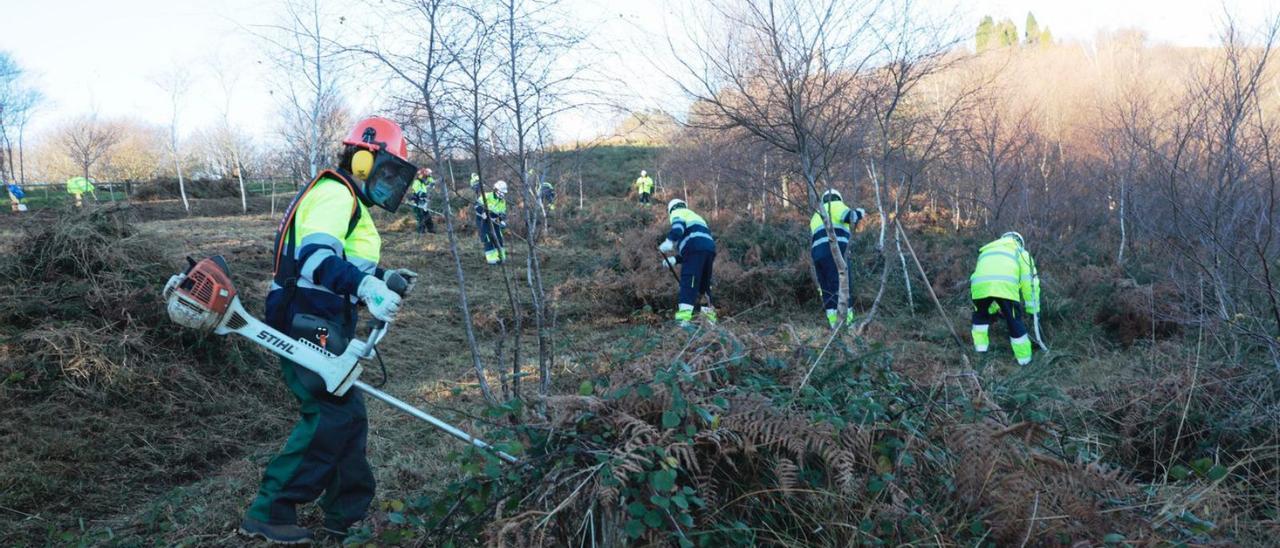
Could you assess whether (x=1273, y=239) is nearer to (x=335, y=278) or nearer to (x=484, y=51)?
(x=484, y=51)

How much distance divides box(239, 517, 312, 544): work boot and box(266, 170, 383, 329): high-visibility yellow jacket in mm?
828

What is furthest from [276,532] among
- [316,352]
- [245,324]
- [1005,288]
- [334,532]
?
[1005,288]

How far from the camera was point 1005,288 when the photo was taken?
309 inches

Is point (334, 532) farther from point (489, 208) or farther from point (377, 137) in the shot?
point (489, 208)

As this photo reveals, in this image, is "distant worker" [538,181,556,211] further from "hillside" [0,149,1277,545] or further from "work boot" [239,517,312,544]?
"work boot" [239,517,312,544]

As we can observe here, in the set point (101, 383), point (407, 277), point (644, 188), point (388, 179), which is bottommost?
point (101, 383)

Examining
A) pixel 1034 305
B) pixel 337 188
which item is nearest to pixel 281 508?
pixel 337 188

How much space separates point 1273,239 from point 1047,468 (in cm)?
345

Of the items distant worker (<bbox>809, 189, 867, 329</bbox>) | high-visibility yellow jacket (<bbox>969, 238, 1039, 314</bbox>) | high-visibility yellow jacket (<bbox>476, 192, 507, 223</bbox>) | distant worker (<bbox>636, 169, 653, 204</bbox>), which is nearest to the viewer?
high-visibility yellow jacket (<bbox>476, 192, 507, 223</bbox>)

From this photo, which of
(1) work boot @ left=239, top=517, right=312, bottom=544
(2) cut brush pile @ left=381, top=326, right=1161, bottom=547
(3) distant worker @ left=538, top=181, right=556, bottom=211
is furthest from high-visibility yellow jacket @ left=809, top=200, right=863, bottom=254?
(1) work boot @ left=239, top=517, right=312, bottom=544

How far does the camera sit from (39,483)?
404 cm

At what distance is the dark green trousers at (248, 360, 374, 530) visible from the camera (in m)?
3.22

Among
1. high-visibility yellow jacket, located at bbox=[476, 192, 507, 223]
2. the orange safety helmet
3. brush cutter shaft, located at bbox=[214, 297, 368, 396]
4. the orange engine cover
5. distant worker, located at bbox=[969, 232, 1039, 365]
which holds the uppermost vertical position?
the orange safety helmet

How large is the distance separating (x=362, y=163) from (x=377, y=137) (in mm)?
142
